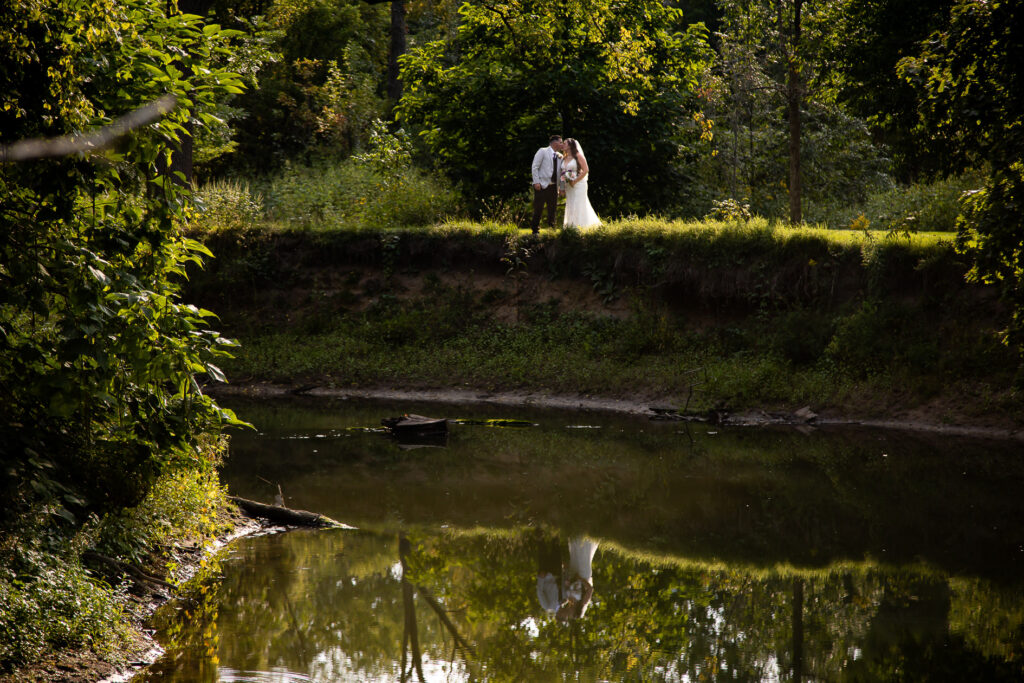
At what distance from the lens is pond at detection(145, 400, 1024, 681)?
7289 mm

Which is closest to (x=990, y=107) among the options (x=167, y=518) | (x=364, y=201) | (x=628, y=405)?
(x=167, y=518)

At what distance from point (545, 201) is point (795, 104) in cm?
604

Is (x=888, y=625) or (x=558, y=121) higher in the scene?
(x=558, y=121)

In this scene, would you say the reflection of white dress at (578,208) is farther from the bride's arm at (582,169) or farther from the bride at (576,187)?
the bride's arm at (582,169)

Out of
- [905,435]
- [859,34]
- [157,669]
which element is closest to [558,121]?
[859,34]

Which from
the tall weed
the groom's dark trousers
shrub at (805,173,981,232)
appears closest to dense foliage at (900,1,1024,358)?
shrub at (805,173,981,232)

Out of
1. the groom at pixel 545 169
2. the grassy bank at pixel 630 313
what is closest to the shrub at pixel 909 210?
the grassy bank at pixel 630 313

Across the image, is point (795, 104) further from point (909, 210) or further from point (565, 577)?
point (565, 577)

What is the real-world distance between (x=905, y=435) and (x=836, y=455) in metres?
2.17

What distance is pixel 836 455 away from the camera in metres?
→ 14.9

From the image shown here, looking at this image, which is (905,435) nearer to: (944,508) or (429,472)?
(944,508)

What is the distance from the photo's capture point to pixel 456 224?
24.2 meters

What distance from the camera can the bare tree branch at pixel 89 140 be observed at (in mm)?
6652

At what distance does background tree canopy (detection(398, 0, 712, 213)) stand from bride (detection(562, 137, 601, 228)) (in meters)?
2.98
